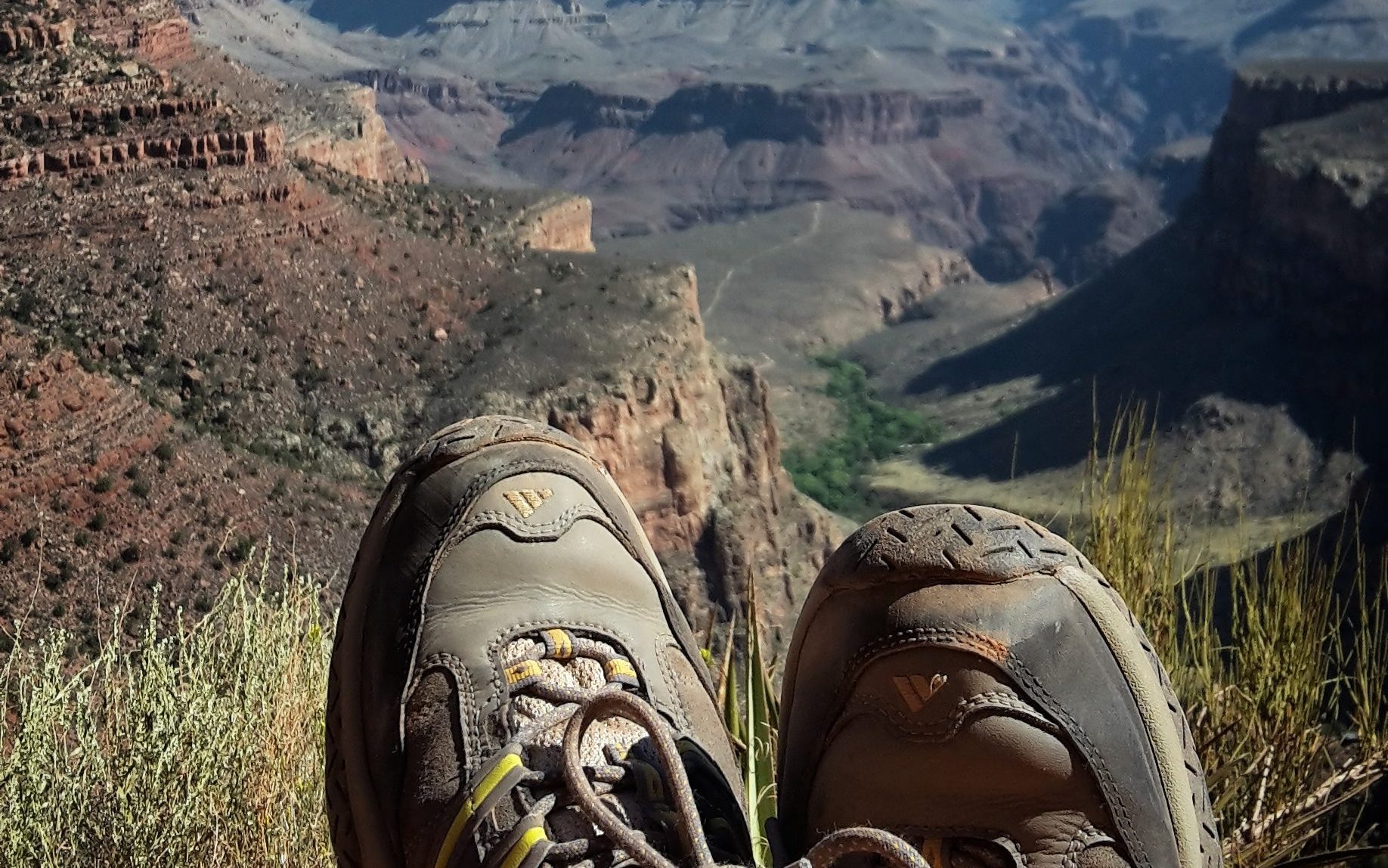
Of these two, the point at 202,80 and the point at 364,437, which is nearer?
the point at 364,437

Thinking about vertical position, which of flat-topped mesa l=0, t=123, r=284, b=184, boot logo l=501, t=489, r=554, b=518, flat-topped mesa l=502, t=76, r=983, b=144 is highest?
boot logo l=501, t=489, r=554, b=518

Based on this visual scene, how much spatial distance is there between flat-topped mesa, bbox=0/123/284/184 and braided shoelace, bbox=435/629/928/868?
1817cm

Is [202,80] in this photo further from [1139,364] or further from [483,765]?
[483,765]

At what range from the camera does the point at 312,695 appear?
308 centimetres

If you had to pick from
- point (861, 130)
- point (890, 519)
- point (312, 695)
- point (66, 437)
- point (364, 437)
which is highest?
point (890, 519)

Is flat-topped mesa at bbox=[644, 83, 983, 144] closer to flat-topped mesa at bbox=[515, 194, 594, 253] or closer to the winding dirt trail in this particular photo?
the winding dirt trail

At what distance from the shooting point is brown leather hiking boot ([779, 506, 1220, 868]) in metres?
2.06

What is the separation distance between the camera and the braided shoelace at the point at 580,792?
2.07 meters

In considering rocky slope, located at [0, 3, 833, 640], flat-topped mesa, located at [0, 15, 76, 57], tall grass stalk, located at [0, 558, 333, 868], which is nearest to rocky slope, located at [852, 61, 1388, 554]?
rocky slope, located at [0, 3, 833, 640]

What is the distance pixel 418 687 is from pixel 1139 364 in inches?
1495

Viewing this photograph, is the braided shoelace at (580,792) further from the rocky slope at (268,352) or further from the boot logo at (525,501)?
the rocky slope at (268,352)

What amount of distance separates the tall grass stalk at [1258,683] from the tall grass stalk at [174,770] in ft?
5.86

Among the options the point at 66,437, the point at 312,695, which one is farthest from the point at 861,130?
the point at 312,695

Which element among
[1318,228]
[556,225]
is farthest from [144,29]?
Result: [1318,228]
